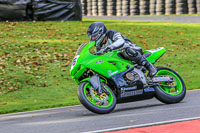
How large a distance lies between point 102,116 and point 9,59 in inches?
353

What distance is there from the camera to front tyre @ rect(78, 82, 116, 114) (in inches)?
289

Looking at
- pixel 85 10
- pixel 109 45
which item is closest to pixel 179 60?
pixel 109 45

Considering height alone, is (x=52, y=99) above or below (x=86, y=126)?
below

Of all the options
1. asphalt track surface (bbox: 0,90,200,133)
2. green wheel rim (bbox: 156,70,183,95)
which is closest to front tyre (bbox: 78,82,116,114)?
asphalt track surface (bbox: 0,90,200,133)

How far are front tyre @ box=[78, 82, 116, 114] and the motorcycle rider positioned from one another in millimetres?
701

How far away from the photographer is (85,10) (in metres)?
42.0

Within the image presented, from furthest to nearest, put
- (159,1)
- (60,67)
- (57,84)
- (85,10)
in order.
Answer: (85,10), (159,1), (60,67), (57,84)

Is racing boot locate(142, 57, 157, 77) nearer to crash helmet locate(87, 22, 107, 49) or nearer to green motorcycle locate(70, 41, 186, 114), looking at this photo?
green motorcycle locate(70, 41, 186, 114)

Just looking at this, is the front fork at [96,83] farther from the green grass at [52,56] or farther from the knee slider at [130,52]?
the green grass at [52,56]

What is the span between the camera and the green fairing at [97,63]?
764 centimetres

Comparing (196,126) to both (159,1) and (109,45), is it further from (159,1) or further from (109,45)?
(159,1)

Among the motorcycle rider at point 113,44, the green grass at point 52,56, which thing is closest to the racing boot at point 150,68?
the motorcycle rider at point 113,44

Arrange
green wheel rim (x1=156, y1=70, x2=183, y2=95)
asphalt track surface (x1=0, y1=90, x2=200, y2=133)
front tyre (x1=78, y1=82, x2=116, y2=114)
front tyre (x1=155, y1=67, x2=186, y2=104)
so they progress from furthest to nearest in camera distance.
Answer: green wheel rim (x1=156, y1=70, x2=183, y2=95)
front tyre (x1=155, y1=67, x2=186, y2=104)
front tyre (x1=78, y1=82, x2=116, y2=114)
asphalt track surface (x1=0, y1=90, x2=200, y2=133)

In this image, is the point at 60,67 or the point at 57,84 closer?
the point at 57,84
